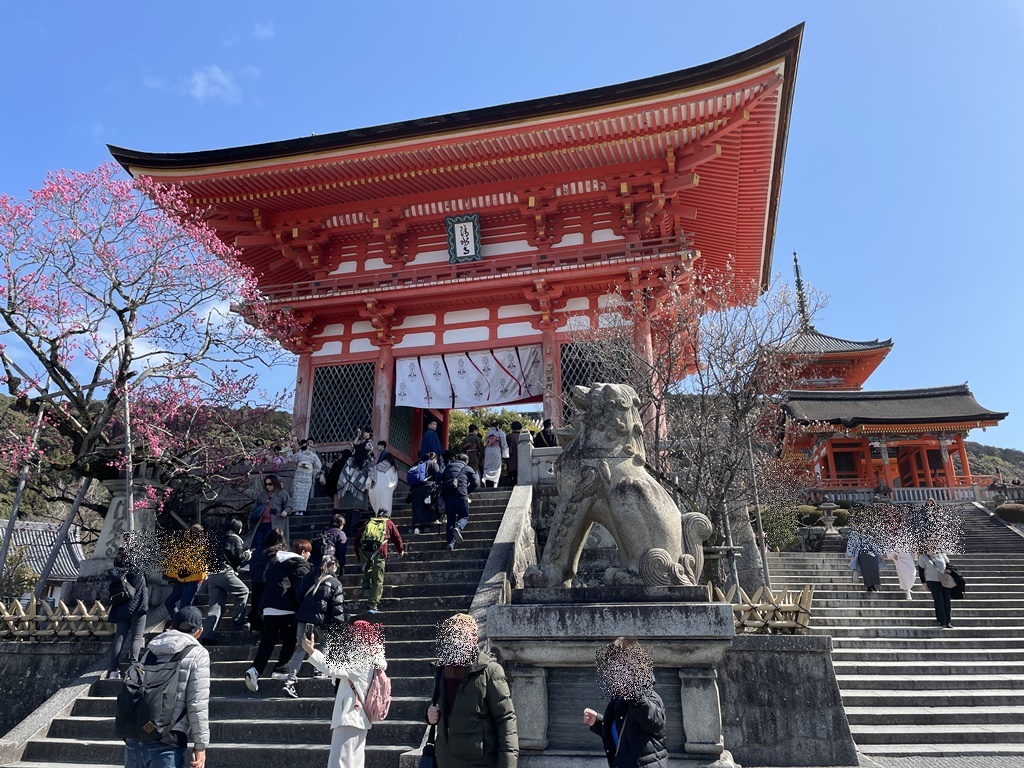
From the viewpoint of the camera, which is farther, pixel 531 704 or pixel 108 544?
pixel 108 544

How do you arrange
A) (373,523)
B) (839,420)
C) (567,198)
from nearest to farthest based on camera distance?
1. (373,523)
2. (567,198)
3. (839,420)

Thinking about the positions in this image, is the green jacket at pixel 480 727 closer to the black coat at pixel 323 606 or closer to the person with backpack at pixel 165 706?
the person with backpack at pixel 165 706

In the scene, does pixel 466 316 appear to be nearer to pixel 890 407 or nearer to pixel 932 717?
pixel 932 717

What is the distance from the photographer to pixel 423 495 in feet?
30.3

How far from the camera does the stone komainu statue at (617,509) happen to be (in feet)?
13.5

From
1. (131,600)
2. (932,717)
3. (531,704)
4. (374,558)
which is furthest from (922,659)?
(131,600)

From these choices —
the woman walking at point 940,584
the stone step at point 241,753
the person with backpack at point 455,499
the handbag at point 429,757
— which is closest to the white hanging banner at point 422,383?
the person with backpack at point 455,499

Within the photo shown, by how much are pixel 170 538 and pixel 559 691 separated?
284 inches

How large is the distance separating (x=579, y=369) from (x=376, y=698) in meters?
9.90

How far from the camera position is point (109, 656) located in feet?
22.4

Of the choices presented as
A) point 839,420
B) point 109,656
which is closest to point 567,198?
point 109,656

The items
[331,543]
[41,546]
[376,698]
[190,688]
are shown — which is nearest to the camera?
[190,688]

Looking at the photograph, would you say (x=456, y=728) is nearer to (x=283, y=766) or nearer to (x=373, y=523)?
(x=283, y=766)

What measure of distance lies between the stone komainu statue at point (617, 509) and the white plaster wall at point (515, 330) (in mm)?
9084
